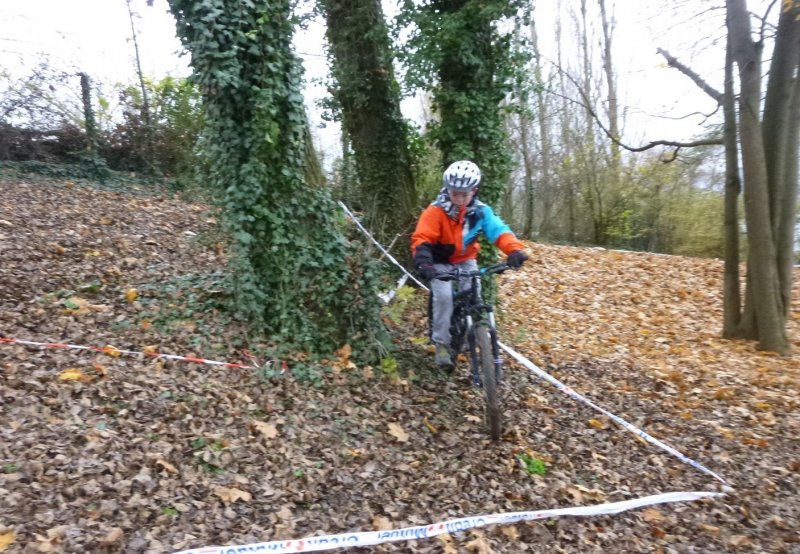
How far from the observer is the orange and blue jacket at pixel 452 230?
539cm

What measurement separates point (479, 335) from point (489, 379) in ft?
1.30

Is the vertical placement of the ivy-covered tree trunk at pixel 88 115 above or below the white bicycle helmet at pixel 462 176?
above

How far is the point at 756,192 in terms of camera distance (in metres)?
8.34

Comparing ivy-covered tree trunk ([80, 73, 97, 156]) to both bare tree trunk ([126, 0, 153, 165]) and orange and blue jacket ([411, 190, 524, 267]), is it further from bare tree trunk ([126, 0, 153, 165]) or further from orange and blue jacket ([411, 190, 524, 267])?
orange and blue jacket ([411, 190, 524, 267])

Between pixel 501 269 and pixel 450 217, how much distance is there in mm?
758

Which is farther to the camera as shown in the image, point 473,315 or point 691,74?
point 691,74

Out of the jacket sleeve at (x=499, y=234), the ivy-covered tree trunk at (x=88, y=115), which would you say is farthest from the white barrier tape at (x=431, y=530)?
the ivy-covered tree trunk at (x=88, y=115)

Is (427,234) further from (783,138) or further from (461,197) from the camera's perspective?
(783,138)

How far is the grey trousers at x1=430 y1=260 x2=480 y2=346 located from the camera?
5.59 meters

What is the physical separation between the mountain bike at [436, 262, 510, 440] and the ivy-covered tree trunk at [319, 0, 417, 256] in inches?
105

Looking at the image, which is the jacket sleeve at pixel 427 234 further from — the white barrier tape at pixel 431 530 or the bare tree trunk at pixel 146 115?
the bare tree trunk at pixel 146 115

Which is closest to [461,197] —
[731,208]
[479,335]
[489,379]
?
[479,335]

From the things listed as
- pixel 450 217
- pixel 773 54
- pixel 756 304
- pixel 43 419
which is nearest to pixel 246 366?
pixel 43 419

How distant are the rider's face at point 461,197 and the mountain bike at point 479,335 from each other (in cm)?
61
